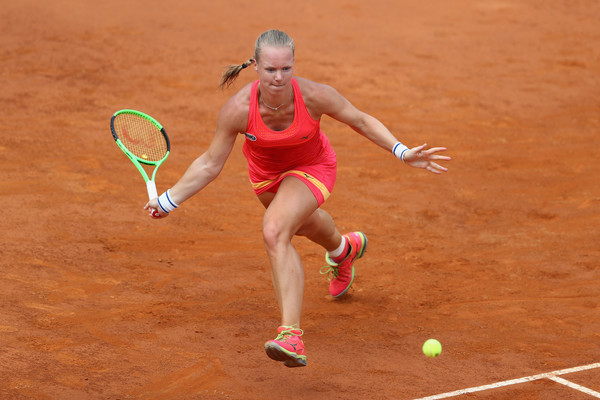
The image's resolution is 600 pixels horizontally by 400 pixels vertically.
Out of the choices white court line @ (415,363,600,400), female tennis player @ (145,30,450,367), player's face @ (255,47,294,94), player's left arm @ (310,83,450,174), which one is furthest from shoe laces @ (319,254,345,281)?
player's face @ (255,47,294,94)

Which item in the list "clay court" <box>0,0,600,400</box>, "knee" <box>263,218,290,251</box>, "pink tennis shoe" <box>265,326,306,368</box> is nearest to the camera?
"pink tennis shoe" <box>265,326,306,368</box>

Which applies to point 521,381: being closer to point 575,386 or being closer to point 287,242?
point 575,386

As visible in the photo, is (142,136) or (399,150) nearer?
(399,150)

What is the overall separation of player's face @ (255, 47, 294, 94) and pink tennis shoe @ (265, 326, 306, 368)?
1328 millimetres

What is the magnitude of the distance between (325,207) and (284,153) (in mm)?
2684

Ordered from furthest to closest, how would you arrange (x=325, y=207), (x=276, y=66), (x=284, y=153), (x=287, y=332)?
(x=325, y=207) < (x=284, y=153) < (x=276, y=66) < (x=287, y=332)

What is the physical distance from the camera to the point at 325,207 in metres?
7.61

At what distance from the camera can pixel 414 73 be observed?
36.5 ft

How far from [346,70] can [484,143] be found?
2646 mm

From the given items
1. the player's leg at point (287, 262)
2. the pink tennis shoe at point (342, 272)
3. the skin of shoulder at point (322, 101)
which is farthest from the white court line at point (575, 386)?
the skin of shoulder at point (322, 101)

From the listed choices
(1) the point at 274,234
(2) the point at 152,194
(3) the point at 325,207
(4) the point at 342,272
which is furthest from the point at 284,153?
(3) the point at 325,207

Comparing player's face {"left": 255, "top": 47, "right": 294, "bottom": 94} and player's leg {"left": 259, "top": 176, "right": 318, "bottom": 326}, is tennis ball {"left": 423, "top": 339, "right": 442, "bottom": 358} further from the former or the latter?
player's face {"left": 255, "top": 47, "right": 294, "bottom": 94}

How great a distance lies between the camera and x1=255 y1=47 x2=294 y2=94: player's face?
4480mm

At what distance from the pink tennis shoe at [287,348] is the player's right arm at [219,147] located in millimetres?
1055
